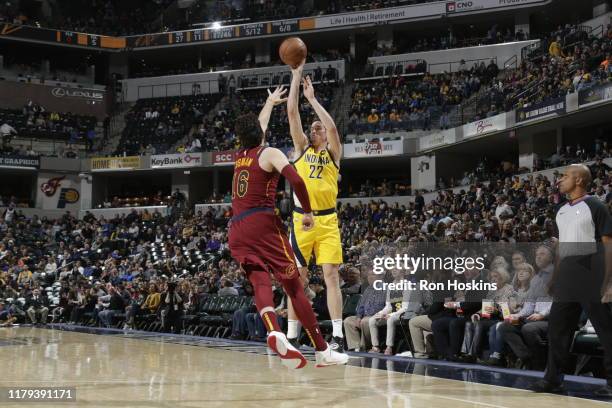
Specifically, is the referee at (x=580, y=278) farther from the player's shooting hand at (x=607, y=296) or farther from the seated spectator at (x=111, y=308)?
the seated spectator at (x=111, y=308)

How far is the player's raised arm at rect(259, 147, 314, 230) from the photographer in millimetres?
4977

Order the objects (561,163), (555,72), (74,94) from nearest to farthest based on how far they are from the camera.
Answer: (561,163), (555,72), (74,94)

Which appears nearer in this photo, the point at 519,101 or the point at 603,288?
the point at 603,288

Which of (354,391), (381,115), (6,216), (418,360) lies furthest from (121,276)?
(354,391)

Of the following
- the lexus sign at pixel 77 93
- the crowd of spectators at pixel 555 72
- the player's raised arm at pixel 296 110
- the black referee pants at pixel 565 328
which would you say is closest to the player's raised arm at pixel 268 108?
the player's raised arm at pixel 296 110

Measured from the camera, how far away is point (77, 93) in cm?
3766

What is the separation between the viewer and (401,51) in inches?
1351

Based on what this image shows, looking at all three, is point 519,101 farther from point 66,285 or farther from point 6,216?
point 6,216

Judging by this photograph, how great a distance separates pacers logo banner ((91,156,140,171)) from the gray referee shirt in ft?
94.4

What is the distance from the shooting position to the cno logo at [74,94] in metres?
37.2

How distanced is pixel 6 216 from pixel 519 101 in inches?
862

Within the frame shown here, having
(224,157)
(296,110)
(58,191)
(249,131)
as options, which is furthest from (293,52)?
(58,191)

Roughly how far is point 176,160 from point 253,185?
2711 cm

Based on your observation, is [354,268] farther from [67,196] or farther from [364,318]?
[67,196]
